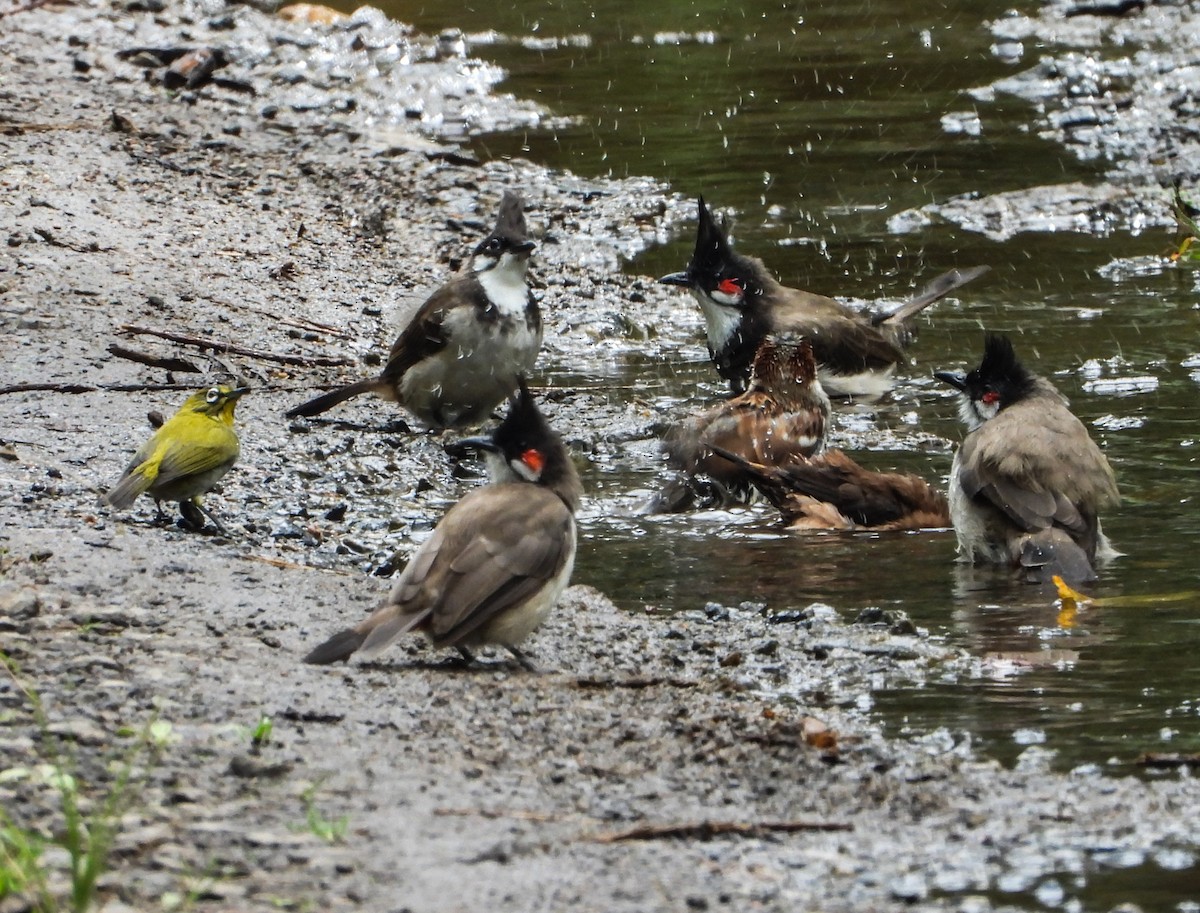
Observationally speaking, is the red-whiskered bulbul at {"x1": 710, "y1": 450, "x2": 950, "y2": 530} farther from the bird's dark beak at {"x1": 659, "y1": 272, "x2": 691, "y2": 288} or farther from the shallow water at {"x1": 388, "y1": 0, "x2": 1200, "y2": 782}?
the bird's dark beak at {"x1": 659, "y1": 272, "x2": 691, "y2": 288}

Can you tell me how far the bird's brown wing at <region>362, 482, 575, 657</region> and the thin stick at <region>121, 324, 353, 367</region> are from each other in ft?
13.0

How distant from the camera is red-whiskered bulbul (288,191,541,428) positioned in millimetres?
10031

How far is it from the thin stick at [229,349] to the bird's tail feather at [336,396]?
1.36 feet

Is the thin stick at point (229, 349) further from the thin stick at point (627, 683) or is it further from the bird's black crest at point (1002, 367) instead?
the thin stick at point (627, 683)

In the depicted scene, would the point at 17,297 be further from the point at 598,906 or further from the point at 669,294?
the point at 598,906

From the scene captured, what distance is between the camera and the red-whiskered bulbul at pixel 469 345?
32.9ft

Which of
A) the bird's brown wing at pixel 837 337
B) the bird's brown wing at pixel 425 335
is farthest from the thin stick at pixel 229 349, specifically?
the bird's brown wing at pixel 837 337

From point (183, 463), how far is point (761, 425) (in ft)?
11.2

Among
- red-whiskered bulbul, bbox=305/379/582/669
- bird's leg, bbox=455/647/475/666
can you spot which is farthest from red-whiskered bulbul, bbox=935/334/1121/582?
bird's leg, bbox=455/647/475/666

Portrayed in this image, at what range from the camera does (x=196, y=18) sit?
19.6 meters

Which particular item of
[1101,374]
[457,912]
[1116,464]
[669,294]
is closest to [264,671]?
[457,912]

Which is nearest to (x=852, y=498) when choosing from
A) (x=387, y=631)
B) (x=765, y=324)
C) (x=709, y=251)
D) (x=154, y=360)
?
(x=765, y=324)

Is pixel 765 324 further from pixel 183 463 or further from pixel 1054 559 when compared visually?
pixel 183 463

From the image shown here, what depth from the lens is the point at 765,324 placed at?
1116 cm
